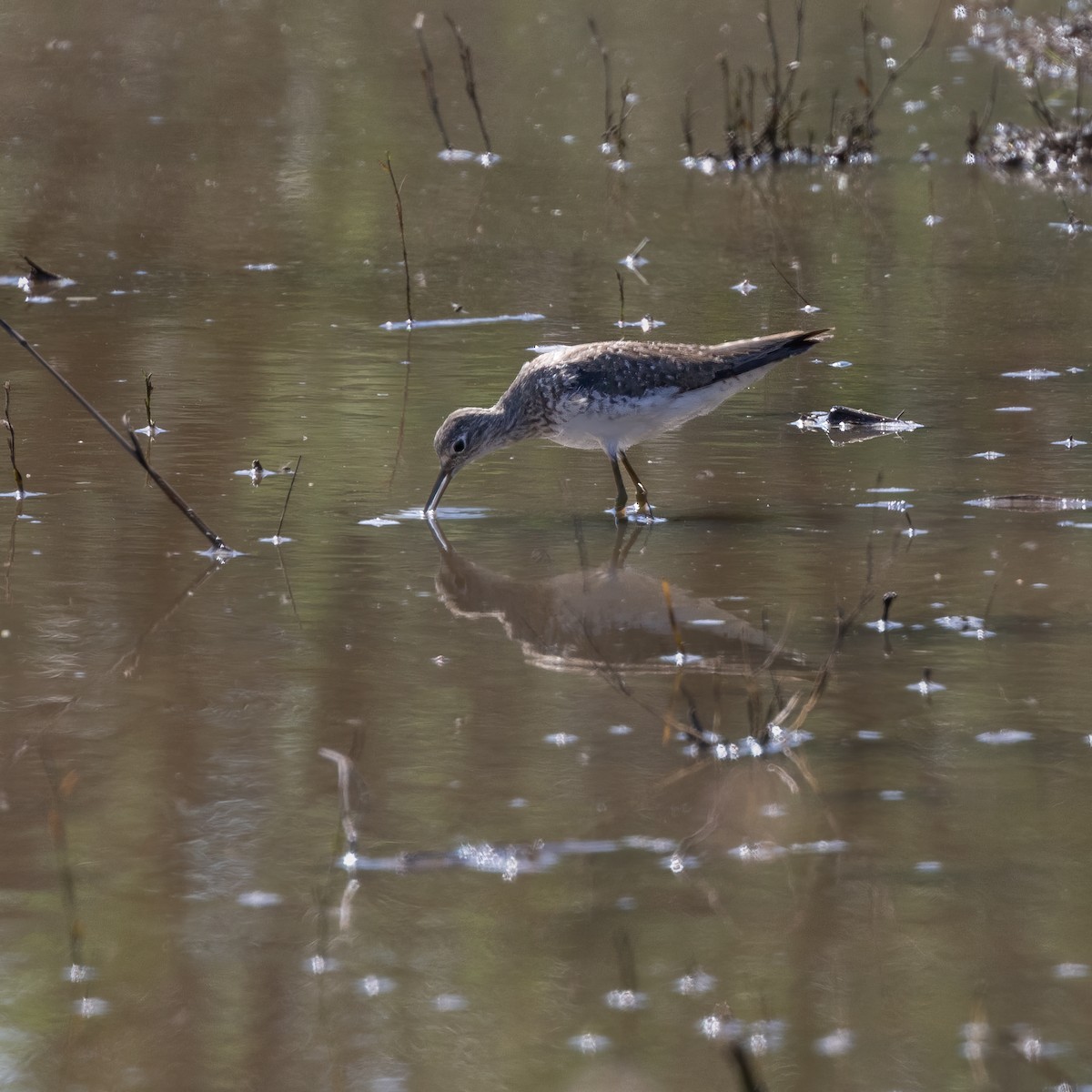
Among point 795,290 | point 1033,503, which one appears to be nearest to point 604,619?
point 1033,503

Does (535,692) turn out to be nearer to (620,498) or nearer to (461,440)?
(620,498)

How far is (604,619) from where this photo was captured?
6844 mm

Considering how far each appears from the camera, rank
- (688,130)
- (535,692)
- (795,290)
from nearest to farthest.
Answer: (535,692), (795,290), (688,130)

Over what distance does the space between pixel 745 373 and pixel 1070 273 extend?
215 inches

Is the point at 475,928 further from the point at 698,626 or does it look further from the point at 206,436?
the point at 206,436

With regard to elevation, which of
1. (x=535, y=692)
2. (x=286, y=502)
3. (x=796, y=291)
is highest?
(x=535, y=692)

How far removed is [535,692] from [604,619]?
2.70 ft

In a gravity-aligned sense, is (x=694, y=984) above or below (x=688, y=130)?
above

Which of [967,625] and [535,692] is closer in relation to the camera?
[535,692]

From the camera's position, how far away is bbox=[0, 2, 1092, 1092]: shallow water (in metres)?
4.26

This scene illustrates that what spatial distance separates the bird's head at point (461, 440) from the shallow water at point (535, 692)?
0.15 meters

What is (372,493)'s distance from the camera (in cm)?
836

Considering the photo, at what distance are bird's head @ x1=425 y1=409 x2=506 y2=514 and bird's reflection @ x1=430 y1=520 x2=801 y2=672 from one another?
60 centimetres

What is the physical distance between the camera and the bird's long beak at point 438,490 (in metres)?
8.10
